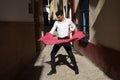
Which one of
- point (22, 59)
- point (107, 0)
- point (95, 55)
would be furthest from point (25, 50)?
point (107, 0)

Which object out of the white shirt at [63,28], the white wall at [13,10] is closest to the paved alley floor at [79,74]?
the white shirt at [63,28]

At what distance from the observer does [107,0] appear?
8164mm

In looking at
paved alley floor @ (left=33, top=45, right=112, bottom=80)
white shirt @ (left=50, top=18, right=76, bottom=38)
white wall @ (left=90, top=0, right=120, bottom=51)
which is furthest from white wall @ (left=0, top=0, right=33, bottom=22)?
white wall @ (left=90, top=0, right=120, bottom=51)

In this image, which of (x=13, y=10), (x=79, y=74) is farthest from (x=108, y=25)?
(x=13, y=10)

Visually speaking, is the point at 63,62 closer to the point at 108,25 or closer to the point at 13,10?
the point at 108,25

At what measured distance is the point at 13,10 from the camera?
27.2 feet

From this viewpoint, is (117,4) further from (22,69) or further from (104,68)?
(22,69)

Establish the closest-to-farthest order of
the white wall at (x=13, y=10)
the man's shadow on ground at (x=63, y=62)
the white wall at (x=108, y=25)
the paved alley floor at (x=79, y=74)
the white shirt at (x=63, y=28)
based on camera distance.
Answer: the white wall at (x=13, y=10)
the white wall at (x=108, y=25)
the paved alley floor at (x=79, y=74)
the white shirt at (x=63, y=28)
the man's shadow on ground at (x=63, y=62)

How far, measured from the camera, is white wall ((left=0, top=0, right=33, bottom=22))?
23.6ft

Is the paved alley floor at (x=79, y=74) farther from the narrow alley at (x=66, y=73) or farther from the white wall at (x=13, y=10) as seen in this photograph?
the white wall at (x=13, y=10)

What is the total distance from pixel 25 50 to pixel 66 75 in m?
1.93

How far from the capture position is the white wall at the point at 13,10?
23.6ft

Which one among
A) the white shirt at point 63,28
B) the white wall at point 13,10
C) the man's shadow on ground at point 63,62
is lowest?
the man's shadow on ground at point 63,62

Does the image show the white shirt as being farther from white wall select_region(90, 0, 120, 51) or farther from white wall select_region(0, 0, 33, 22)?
white wall select_region(0, 0, 33, 22)
